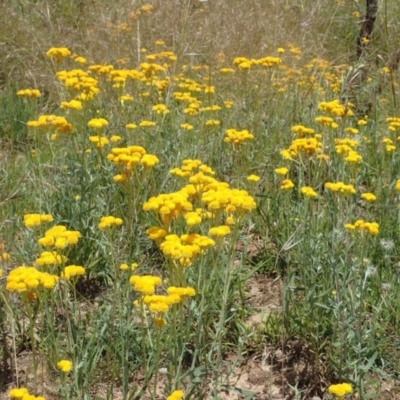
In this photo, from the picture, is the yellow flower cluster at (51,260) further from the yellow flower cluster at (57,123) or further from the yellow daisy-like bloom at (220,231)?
the yellow flower cluster at (57,123)

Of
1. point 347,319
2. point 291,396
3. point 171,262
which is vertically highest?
point 171,262

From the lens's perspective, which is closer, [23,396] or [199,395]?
[23,396]

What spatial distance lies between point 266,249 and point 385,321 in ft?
2.19

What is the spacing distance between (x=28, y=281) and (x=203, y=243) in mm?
459

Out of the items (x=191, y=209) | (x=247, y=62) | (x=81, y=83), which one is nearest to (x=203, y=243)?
(x=191, y=209)

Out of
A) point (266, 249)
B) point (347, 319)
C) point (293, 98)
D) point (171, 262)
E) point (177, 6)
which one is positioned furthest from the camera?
point (177, 6)

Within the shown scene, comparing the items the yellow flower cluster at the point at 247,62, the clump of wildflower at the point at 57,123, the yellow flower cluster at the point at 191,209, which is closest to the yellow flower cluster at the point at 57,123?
the clump of wildflower at the point at 57,123

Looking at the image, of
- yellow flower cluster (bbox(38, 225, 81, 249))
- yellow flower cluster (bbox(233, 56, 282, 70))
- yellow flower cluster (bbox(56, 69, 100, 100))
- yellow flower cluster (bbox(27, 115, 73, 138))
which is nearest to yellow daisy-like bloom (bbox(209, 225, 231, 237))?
yellow flower cluster (bbox(38, 225, 81, 249))

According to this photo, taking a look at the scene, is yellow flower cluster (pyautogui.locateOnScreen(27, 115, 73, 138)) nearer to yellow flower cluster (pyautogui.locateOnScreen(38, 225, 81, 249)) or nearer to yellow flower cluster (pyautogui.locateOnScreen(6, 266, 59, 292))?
yellow flower cluster (pyautogui.locateOnScreen(38, 225, 81, 249))

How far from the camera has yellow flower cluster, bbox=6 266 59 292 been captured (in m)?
1.62

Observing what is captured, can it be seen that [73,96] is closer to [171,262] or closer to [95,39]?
[171,262]

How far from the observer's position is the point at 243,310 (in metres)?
2.32

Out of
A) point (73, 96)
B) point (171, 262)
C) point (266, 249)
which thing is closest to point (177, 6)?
point (73, 96)

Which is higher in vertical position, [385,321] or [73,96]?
[73,96]
